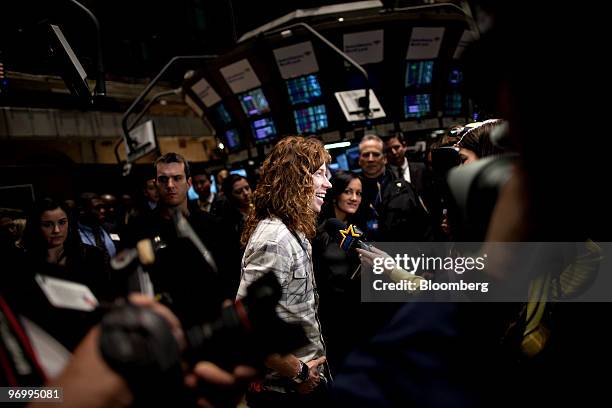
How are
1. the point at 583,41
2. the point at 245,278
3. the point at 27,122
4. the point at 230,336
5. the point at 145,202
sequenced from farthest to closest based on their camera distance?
the point at 27,122, the point at 145,202, the point at 245,278, the point at 230,336, the point at 583,41

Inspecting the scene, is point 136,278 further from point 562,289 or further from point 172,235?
point 562,289

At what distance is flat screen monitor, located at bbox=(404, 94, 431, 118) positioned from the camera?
10367 millimetres

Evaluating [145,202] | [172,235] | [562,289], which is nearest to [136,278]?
[172,235]

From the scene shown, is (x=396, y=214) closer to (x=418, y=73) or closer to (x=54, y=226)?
(x=54, y=226)

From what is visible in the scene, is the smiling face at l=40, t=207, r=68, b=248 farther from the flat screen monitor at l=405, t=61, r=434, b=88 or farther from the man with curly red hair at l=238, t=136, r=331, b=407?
the flat screen monitor at l=405, t=61, r=434, b=88

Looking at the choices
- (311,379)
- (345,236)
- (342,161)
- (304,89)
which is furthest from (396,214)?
(304,89)

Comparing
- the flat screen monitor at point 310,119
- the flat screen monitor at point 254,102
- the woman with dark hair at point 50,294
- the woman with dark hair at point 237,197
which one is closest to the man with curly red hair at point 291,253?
the woman with dark hair at point 50,294

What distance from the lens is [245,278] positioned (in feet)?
6.35

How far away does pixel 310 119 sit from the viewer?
1073 centimetres

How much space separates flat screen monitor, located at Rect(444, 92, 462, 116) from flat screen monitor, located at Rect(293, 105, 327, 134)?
3378 mm

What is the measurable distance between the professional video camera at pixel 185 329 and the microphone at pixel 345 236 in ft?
6.34

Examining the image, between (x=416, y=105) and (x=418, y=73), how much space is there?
0.83 meters

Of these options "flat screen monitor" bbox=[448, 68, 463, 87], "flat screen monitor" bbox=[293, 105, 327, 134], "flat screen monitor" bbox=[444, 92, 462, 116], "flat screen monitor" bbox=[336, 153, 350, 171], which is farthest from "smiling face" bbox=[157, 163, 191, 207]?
"flat screen monitor" bbox=[448, 68, 463, 87]

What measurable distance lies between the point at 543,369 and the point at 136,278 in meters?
0.87
